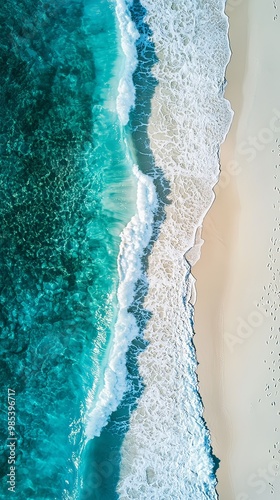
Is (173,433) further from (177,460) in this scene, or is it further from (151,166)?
(151,166)

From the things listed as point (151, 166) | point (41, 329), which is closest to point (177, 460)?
point (41, 329)

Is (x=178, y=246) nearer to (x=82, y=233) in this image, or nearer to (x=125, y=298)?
(x=125, y=298)

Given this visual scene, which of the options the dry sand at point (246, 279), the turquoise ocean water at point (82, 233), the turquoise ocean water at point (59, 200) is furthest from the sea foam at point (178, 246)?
the turquoise ocean water at point (59, 200)

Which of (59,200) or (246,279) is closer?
(246,279)

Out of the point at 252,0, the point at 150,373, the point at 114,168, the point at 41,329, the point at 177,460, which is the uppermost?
the point at 252,0

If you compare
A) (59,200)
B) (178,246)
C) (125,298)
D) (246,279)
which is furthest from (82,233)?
(246,279)

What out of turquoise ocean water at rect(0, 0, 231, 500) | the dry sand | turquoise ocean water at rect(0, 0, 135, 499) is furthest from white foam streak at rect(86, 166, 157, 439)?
the dry sand

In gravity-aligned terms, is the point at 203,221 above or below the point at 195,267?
above
